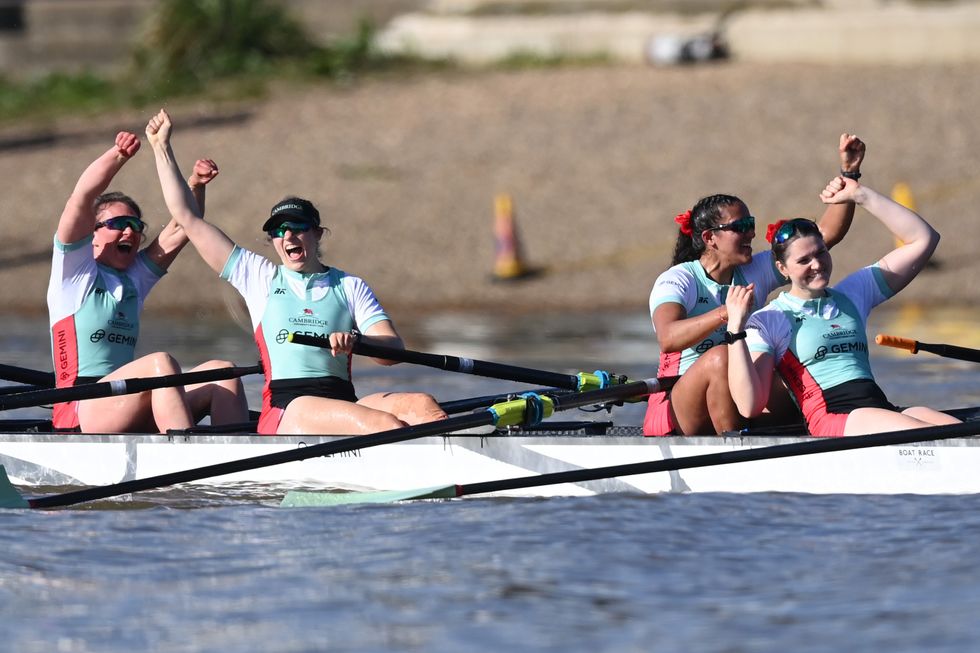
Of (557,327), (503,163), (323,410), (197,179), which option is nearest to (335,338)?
(323,410)

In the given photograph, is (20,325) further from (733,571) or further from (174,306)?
(733,571)

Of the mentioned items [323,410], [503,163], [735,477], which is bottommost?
[735,477]

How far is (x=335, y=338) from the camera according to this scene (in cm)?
744

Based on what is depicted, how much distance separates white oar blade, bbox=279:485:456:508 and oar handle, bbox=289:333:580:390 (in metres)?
0.63

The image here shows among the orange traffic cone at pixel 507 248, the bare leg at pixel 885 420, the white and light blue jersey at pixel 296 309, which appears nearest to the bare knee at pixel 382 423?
the white and light blue jersey at pixel 296 309

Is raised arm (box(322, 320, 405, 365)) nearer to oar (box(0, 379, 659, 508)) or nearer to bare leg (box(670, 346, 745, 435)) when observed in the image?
oar (box(0, 379, 659, 508))

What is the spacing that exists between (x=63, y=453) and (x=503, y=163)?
463 inches

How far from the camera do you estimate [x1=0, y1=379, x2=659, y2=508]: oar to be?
24.1ft

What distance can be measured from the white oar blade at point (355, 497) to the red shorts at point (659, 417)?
42.3 inches

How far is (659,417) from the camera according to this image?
26.0 feet

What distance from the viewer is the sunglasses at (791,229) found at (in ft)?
23.9

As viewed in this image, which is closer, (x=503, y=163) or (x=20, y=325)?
(x=20, y=325)

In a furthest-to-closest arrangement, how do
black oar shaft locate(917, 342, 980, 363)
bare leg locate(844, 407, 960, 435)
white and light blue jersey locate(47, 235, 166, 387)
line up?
white and light blue jersey locate(47, 235, 166, 387) → black oar shaft locate(917, 342, 980, 363) → bare leg locate(844, 407, 960, 435)

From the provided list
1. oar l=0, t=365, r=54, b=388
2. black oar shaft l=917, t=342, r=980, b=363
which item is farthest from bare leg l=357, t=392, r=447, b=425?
black oar shaft l=917, t=342, r=980, b=363
